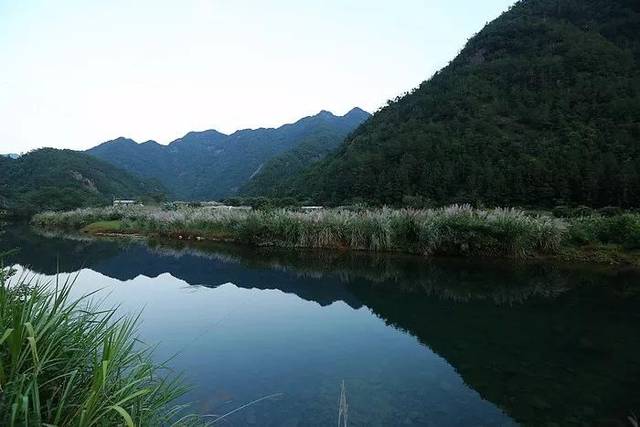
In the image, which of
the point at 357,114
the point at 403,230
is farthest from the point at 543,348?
the point at 357,114

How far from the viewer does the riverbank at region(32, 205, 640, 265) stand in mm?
14547

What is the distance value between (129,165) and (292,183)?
91.9 m

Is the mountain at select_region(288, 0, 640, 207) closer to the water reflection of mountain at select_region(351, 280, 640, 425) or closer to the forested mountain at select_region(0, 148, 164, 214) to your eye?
the water reflection of mountain at select_region(351, 280, 640, 425)

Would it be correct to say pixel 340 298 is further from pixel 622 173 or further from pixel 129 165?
pixel 129 165

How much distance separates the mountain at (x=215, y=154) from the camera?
126 meters

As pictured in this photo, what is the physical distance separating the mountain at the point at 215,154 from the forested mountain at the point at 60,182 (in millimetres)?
28751

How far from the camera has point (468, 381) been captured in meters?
5.65

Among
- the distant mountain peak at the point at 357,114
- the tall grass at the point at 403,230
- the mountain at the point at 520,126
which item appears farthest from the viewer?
the distant mountain peak at the point at 357,114

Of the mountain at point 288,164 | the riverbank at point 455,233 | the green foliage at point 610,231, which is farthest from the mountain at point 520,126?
the riverbank at point 455,233

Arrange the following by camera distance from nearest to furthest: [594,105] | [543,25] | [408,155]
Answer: [594,105] → [408,155] → [543,25]

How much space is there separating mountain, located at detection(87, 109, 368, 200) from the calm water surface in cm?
10073

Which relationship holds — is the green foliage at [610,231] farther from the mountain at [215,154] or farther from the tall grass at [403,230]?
the mountain at [215,154]

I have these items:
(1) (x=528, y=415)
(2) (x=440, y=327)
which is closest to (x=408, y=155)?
(2) (x=440, y=327)

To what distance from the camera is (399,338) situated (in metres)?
7.53
